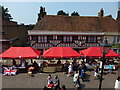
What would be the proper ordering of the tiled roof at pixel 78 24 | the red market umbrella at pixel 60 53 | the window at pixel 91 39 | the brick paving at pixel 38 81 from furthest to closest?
1. the tiled roof at pixel 78 24
2. the window at pixel 91 39
3. the red market umbrella at pixel 60 53
4. the brick paving at pixel 38 81

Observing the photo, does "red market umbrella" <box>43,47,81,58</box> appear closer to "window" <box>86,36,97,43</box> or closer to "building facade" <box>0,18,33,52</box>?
"window" <box>86,36,97,43</box>

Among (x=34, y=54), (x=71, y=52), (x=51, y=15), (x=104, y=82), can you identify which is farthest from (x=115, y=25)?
(x=34, y=54)

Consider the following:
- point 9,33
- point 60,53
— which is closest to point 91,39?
point 60,53

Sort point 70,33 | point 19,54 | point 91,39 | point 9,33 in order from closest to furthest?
Answer: point 19,54 → point 70,33 → point 91,39 → point 9,33

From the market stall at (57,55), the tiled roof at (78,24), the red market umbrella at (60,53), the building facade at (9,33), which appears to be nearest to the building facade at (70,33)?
the tiled roof at (78,24)

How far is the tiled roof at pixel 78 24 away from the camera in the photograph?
21.9 m

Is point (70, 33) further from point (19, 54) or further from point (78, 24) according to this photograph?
point (19, 54)

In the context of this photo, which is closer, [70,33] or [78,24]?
[70,33]

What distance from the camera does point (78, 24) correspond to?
23.2 m

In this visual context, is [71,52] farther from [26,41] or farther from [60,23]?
[26,41]

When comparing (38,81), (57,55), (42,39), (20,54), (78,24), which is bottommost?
(38,81)

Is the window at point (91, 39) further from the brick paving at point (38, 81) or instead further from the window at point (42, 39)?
the brick paving at point (38, 81)

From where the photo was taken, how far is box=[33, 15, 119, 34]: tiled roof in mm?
21872

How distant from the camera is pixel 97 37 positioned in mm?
21859
